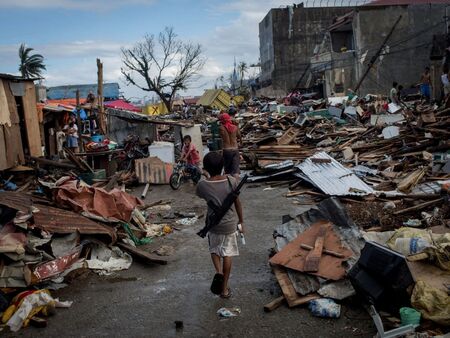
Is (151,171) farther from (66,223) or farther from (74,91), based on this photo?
(74,91)

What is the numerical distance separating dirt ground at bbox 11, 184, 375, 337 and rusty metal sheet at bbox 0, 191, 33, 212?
127 centimetres

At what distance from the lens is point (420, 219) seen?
7629 millimetres

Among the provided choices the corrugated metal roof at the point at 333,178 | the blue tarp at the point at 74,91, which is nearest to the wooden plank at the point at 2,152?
the corrugated metal roof at the point at 333,178

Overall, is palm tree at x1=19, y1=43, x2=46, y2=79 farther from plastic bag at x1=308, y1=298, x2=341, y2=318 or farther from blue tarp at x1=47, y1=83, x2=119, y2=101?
plastic bag at x1=308, y1=298, x2=341, y2=318

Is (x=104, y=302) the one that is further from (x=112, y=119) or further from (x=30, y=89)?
(x=112, y=119)

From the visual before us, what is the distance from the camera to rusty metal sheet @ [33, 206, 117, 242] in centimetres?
639

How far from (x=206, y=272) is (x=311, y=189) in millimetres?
5538

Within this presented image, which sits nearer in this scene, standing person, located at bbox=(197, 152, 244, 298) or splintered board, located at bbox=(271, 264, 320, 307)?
splintered board, located at bbox=(271, 264, 320, 307)

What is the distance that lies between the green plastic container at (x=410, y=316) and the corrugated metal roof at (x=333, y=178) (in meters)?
6.01

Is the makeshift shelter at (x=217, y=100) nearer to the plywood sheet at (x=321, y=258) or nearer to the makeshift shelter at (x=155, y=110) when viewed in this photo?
the makeshift shelter at (x=155, y=110)

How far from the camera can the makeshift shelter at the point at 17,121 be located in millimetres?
12953

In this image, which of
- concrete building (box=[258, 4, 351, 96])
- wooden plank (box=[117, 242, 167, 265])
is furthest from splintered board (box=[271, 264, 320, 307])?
concrete building (box=[258, 4, 351, 96])

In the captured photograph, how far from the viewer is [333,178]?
11125mm

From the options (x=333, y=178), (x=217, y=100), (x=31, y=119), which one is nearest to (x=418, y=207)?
(x=333, y=178)
